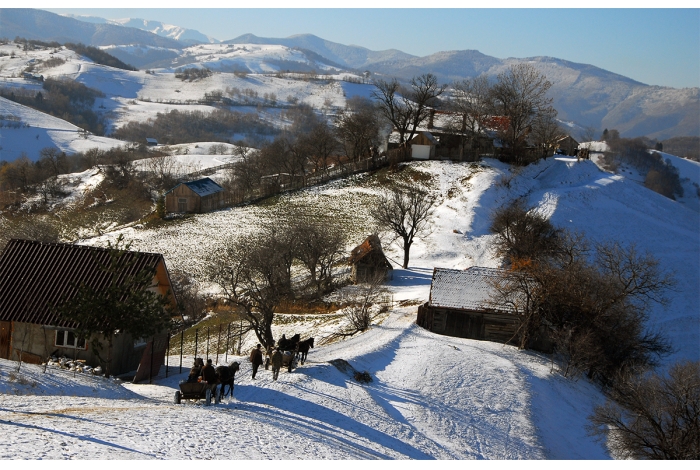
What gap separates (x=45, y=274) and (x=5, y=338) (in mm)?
2730

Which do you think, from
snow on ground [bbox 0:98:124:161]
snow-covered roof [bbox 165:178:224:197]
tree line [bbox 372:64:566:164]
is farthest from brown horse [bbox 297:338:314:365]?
snow on ground [bbox 0:98:124:161]

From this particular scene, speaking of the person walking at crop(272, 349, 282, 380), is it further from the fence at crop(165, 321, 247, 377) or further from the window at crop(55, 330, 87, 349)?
the fence at crop(165, 321, 247, 377)

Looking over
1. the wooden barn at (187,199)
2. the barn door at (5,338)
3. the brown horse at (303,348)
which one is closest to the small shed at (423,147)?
the wooden barn at (187,199)

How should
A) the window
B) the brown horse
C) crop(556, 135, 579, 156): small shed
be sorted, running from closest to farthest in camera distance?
the brown horse < the window < crop(556, 135, 579, 156): small shed

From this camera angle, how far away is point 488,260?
46.8m

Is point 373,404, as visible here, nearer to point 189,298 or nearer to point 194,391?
point 194,391

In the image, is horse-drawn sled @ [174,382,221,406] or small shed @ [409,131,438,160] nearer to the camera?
horse-drawn sled @ [174,382,221,406]

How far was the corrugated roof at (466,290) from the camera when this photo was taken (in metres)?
33.7

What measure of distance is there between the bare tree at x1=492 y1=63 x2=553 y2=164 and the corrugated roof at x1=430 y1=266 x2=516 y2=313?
34206mm

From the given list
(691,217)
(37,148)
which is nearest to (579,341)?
(691,217)

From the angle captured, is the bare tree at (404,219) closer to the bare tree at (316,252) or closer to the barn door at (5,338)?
the bare tree at (316,252)

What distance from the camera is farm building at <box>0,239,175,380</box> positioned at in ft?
77.7

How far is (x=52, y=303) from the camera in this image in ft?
77.5

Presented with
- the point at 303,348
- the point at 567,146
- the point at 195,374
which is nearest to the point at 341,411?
the point at 195,374
